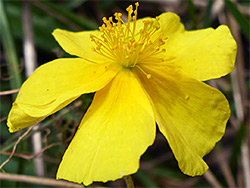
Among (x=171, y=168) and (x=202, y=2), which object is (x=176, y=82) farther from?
(x=202, y=2)

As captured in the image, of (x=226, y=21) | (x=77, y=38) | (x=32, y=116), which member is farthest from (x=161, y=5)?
(x=32, y=116)

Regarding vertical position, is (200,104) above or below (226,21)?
above

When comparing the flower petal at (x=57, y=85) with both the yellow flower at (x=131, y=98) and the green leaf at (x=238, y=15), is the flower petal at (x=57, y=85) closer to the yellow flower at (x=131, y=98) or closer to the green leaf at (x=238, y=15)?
the yellow flower at (x=131, y=98)

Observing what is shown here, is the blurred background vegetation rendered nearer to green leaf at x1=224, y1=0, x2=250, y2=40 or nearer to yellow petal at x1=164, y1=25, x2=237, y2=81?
green leaf at x1=224, y1=0, x2=250, y2=40

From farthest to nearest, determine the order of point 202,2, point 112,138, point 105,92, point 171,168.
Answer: point 202,2
point 171,168
point 105,92
point 112,138

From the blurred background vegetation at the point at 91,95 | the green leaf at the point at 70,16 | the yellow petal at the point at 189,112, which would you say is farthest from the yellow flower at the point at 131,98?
the green leaf at the point at 70,16

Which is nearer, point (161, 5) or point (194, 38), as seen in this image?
point (194, 38)

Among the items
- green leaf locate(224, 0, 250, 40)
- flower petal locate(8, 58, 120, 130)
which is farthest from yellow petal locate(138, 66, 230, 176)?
green leaf locate(224, 0, 250, 40)

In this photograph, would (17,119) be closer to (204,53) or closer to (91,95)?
(91,95)
